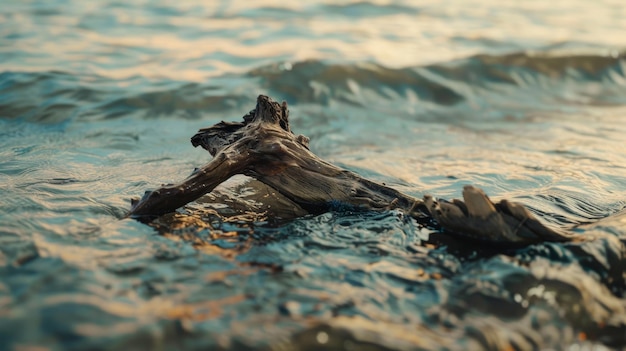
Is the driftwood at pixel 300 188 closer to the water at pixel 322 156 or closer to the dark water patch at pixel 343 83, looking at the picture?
the water at pixel 322 156

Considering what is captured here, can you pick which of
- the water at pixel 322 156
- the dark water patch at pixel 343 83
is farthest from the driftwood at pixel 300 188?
the dark water patch at pixel 343 83

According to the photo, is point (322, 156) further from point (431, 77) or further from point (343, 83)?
point (431, 77)

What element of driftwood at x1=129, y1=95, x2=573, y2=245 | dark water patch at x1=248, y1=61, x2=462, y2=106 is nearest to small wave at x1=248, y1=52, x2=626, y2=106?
dark water patch at x1=248, y1=61, x2=462, y2=106

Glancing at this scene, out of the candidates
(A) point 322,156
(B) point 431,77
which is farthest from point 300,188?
(B) point 431,77

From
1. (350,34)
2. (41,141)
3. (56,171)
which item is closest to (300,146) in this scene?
(56,171)

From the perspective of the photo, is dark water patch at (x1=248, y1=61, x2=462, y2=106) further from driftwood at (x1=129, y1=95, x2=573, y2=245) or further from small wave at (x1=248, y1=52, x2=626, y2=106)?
A: driftwood at (x1=129, y1=95, x2=573, y2=245)

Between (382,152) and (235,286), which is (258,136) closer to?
(235,286)
